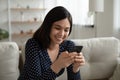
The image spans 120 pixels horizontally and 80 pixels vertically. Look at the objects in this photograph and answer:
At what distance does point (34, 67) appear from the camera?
3.94 ft

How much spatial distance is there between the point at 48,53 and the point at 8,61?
45 cm

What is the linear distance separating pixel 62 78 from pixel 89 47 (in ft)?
1.15

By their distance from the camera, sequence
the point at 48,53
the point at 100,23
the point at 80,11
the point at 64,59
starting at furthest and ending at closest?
the point at 80,11
the point at 100,23
the point at 48,53
the point at 64,59

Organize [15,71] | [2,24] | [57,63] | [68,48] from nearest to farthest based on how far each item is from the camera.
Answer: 1. [57,63]
2. [68,48]
3. [15,71]
4. [2,24]

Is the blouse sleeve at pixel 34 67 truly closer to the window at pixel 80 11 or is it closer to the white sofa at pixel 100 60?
the white sofa at pixel 100 60

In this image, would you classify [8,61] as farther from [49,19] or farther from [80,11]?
[80,11]

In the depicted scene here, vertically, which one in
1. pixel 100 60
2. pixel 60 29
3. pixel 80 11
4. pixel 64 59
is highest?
pixel 80 11

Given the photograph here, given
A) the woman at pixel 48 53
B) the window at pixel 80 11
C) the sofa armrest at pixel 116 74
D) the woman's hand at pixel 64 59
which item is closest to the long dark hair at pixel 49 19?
the woman at pixel 48 53

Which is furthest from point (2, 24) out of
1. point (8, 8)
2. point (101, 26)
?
point (101, 26)

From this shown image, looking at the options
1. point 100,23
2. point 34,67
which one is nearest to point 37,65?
point 34,67

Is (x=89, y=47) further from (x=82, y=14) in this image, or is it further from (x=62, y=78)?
(x=82, y=14)

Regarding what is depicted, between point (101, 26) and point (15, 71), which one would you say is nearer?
point (15, 71)

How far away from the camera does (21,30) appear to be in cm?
489

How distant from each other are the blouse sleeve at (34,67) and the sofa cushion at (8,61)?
425 mm
